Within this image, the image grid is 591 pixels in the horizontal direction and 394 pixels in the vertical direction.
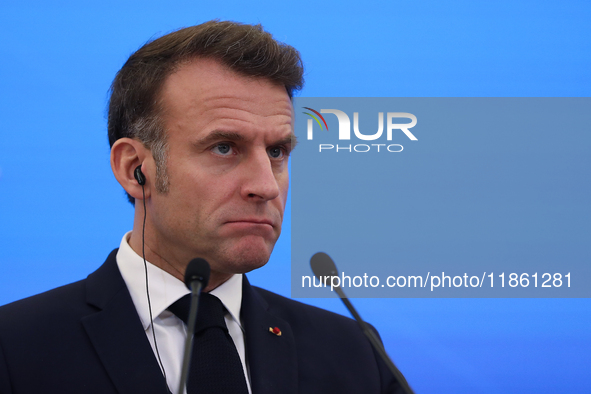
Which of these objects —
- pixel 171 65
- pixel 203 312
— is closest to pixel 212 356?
pixel 203 312

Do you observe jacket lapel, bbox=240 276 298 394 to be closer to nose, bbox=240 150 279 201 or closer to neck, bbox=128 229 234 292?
neck, bbox=128 229 234 292

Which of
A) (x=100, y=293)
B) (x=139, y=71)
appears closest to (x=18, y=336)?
(x=100, y=293)

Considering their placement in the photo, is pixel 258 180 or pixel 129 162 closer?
pixel 258 180

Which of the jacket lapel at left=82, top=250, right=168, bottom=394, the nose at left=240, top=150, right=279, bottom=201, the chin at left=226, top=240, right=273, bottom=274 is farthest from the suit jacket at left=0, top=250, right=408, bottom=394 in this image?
the nose at left=240, top=150, right=279, bottom=201

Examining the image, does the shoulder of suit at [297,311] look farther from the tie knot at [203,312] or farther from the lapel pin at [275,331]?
the tie knot at [203,312]

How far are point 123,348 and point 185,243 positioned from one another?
0.31m

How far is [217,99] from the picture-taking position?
5.03 ft

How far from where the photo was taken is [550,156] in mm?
2588

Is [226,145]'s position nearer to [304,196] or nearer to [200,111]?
[200,111]

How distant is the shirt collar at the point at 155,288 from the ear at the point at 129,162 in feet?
0.59

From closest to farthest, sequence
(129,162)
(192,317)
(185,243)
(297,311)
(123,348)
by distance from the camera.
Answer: (192,317), (123,348), (185,243), (129,162), (297,311)

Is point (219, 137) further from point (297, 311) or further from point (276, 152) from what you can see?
point (297, 311)

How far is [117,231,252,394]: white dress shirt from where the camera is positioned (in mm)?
1465

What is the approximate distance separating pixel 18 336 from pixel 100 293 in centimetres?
23
